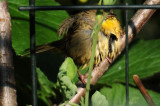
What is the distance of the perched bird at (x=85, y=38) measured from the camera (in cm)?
184

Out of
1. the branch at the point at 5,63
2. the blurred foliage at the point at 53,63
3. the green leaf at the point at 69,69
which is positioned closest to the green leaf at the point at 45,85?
the blurred foliage at the point at 53,63

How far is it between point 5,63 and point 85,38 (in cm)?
94

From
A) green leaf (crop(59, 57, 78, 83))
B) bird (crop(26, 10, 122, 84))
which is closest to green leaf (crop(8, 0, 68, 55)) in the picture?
bird (crop(26, 10, 122, 84))

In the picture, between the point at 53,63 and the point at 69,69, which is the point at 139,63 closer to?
the point at 53,63

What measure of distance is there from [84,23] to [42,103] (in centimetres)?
45

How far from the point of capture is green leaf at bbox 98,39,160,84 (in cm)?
209

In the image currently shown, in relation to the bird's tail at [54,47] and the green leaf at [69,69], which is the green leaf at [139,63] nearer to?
the bird's tail at [54,47]

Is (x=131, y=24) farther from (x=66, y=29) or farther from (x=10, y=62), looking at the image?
(x=66, y=29)

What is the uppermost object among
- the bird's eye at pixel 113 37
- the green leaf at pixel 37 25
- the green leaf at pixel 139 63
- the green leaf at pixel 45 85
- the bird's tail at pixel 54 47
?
the green leaf at pixel 37 25

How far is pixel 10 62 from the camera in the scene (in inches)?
40.4

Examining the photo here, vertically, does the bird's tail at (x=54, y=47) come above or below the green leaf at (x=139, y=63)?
above

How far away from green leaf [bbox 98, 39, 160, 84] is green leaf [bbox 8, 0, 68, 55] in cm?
51

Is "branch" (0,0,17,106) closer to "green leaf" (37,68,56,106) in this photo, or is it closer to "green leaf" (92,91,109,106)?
"green leaf" (92,91,109,106)

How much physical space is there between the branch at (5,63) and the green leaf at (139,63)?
1.01 metres
